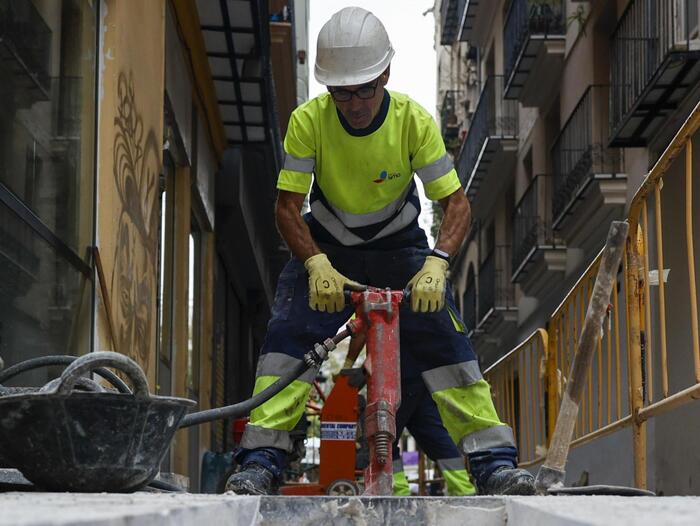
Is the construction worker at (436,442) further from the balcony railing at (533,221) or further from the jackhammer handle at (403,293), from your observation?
the balcony railing at (533,221)

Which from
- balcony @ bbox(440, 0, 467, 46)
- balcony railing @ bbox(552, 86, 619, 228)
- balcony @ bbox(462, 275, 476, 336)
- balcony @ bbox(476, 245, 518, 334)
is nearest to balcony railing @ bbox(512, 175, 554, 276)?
balcony railing @ bbox(552, 86, 619, 228)

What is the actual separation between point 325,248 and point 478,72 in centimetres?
2693

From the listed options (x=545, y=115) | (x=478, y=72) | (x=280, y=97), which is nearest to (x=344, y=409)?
(x=280, y=97)

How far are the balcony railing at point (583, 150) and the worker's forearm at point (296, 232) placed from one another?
11.9m

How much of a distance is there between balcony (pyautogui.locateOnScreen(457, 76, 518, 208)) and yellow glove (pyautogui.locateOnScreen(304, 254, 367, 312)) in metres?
20.1

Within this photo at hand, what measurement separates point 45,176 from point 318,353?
2.31 m

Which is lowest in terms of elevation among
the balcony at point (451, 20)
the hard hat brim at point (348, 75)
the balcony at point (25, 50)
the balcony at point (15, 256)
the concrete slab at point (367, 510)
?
the concrete slab at point (367, 510)

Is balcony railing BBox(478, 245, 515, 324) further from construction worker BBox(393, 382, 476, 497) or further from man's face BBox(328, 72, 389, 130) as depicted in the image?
man's face BBox(328, 72, 389, 130)

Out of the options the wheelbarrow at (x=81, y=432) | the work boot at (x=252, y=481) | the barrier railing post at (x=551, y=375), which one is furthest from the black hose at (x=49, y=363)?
the barrier railing post at (x=551, y=375)

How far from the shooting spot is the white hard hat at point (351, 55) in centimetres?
546

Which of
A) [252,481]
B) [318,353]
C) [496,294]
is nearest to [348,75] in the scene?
[318,353]

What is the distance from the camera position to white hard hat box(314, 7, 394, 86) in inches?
215

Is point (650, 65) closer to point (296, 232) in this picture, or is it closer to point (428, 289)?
point (296, 232)

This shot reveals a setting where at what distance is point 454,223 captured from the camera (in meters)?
5.78
